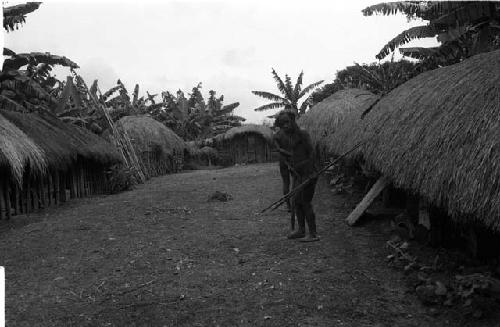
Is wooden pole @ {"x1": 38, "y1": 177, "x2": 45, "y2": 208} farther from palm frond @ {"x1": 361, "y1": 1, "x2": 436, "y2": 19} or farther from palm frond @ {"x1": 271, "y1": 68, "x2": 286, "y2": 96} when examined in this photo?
palm frond @ {"x1": 271, "y1": 68, "x2": 286, "y2": 96}

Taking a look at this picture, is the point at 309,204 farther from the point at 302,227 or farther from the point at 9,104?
the point at 9,104

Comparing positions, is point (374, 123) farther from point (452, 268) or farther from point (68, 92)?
point (68, 92)

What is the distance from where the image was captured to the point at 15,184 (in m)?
9.72

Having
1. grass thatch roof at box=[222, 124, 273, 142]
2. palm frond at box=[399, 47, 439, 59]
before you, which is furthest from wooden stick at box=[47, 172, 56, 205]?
grass thatch roof at box=[222, 124, 273, 142]

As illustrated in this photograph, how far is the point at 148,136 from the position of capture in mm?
19719

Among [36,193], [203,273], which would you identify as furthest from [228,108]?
[203,273]

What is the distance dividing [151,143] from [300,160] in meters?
14.4

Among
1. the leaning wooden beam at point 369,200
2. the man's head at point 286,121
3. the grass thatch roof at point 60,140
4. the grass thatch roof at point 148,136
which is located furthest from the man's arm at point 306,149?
the grass thatch roof at point 148,136

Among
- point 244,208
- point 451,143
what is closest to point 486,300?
point 451,143

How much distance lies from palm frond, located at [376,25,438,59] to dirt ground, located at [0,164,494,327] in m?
4.43

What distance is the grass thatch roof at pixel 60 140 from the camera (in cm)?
1059

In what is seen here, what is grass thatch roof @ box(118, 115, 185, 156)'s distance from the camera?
19344mm

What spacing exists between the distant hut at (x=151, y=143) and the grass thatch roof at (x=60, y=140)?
425 cm

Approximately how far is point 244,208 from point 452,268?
5.23 metres
